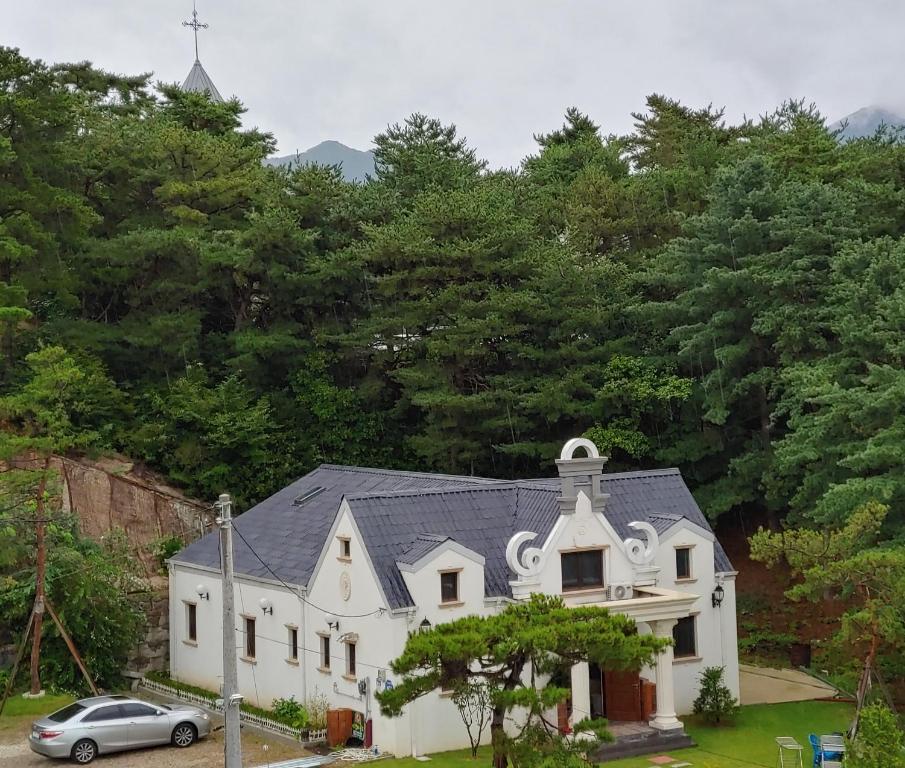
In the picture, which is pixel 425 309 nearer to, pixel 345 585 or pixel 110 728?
pixel 345 585

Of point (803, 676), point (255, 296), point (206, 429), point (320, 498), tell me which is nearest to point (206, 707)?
point (320, 498)

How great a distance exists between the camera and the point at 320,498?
103 feet

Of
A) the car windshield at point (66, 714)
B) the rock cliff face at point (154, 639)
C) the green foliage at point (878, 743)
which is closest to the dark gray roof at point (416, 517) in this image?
the rock cliff face at point (154, 639)

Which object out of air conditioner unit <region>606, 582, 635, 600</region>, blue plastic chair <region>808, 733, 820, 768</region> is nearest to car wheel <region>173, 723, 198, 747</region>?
air conditioner unit <region>606, 582, 635, 600</region>

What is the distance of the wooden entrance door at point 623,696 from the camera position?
2636 centimetres

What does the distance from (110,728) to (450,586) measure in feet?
25.3

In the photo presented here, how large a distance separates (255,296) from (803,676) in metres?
24.2

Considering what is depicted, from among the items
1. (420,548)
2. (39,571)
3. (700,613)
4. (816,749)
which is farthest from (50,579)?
Result: (816,749)

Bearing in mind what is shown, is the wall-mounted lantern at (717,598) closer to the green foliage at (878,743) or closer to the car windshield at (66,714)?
the green foliage at (878,743)

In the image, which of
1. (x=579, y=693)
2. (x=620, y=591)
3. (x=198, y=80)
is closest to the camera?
(x=579, y=693)

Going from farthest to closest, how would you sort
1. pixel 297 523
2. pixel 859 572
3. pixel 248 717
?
pixel 297 523 → pixel 248 717 → pixel 859 572

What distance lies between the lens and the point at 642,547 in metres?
26.8

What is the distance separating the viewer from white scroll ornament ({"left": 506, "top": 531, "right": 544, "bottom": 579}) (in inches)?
1005

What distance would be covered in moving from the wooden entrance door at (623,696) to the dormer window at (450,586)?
14.0ft
